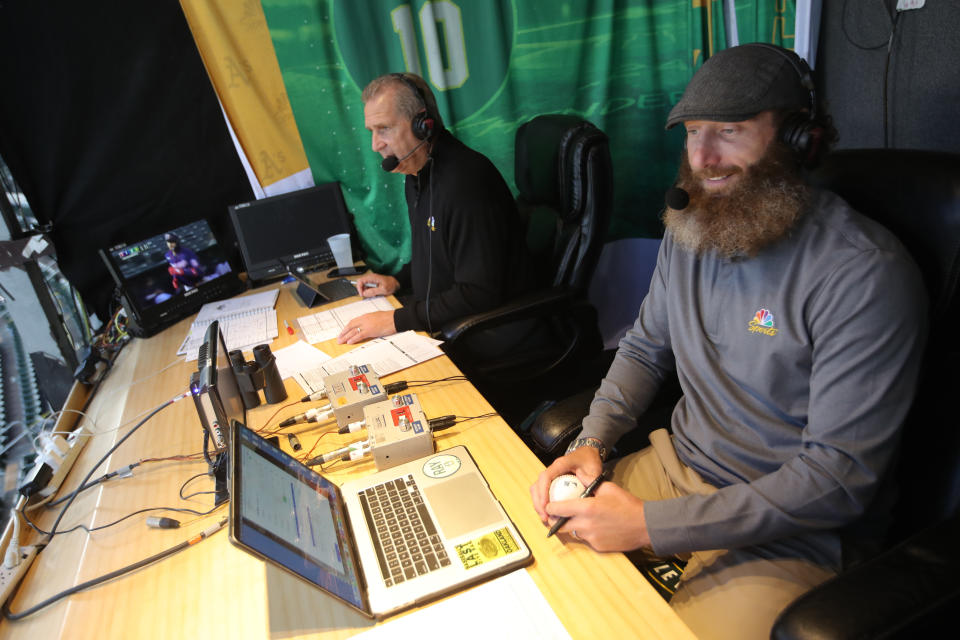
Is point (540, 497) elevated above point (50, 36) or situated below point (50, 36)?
below

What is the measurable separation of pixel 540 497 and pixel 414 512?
0.72ft

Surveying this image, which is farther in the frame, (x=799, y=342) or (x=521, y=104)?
(x=521, y=104)

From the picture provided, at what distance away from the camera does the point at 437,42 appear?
2170 millimetres

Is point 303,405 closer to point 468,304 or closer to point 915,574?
point 468,304

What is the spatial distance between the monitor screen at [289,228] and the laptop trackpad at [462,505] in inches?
62.8

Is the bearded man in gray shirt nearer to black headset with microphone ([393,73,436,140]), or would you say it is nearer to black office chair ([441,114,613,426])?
black office chair ([441,114,613,426])

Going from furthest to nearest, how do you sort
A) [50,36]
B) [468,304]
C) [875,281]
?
[50,36], [468,304], [875,281]

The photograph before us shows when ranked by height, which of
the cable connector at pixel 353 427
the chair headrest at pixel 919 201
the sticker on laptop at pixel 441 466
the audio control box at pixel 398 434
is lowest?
the sticker on laptop at pixel 441 466

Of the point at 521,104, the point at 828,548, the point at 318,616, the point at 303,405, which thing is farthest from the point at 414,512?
the point at 521,104

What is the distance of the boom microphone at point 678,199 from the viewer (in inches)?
43.0

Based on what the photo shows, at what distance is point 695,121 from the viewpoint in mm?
1036

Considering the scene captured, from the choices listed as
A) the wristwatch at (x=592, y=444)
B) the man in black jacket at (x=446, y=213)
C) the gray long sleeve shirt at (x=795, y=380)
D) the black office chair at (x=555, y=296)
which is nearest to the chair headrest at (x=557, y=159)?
the black office chair at (x=555, y=296)

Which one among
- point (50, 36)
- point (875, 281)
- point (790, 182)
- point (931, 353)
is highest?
point (50, 36)

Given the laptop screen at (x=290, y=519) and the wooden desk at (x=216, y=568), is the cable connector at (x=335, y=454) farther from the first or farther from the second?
the laptop screen at (x=290, y=519)
